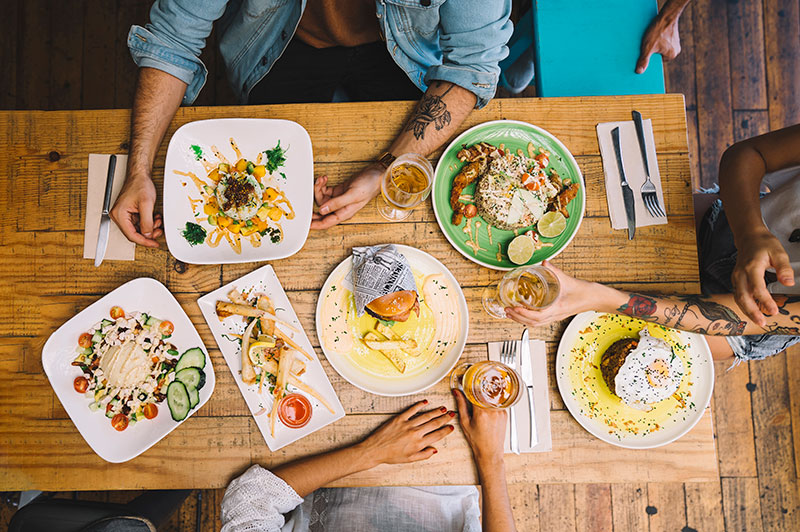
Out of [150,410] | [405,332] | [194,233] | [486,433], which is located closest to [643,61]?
→ [405,332]

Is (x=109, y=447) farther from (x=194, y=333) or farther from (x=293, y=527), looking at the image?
(x=293, y=527)

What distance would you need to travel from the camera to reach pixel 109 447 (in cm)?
142

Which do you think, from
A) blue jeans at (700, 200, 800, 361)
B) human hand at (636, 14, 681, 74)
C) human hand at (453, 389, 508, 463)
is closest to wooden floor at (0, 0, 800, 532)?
blue jeans at (700, 200, 800, 361)

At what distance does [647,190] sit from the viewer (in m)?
1.53

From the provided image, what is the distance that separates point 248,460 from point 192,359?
1.19 feet

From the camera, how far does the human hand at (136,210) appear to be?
1.46 metres

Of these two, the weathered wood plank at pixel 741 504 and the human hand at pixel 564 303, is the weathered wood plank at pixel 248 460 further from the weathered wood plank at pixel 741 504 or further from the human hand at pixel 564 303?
the weathered wood plank at pixel 741 504

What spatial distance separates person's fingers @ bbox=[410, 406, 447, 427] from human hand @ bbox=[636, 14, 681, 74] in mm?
1551

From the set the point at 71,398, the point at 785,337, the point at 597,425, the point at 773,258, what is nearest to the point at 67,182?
the point at 71,398

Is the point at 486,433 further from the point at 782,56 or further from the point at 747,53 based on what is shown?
the point at 782,56

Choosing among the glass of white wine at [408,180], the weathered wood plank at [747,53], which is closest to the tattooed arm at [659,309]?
the glass of white wine at [408,180]

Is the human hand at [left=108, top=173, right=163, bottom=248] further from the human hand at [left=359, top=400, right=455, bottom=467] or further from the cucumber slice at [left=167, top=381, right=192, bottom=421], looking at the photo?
the human hand at [left=359, top=400, right=455, bottom=467]

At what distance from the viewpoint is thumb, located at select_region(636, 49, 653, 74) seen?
6.07ft

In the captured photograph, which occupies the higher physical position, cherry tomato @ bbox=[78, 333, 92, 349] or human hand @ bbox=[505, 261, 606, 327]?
human hand @ bbox=[505, 261, 606, 327]
